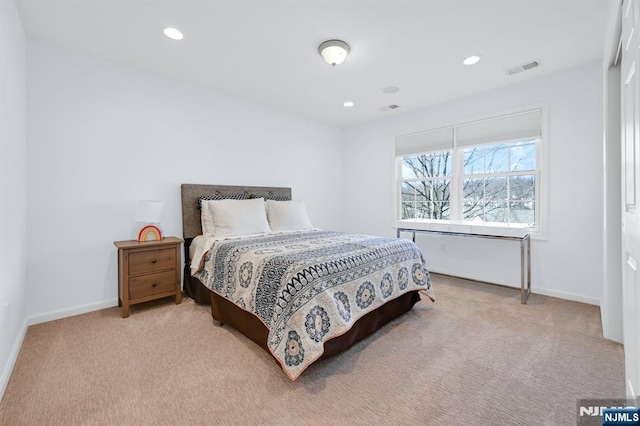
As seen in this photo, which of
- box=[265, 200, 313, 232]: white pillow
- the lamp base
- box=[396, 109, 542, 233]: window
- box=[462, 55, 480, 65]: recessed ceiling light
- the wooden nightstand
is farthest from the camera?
box=[265, 200, 313, 232]: white pillow

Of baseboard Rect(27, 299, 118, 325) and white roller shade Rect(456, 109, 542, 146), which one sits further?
white roller shade Rect(456, 109, 542, 146)

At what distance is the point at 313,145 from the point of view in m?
4.91

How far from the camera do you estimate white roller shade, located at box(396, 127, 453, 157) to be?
4.02 meters

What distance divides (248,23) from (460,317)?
316 cm

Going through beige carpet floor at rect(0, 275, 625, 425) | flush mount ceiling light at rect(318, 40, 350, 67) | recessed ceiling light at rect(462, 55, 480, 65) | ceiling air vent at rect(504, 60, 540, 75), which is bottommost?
beige carpet floor at rect(0, 275, 625, 425)

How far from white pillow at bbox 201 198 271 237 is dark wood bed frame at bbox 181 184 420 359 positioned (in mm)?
188

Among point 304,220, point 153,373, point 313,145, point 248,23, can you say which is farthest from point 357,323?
point 313,145

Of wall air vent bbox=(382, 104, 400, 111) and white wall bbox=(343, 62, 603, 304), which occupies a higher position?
wall air vent bbox=(382, 104, 400, 111)

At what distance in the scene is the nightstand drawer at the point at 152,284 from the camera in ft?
8.73

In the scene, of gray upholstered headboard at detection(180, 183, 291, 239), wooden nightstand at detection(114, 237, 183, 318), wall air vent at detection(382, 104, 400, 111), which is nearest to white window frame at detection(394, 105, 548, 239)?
wall air vent at detection(382, 104, 400, 111)

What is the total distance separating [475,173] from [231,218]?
10.7ft

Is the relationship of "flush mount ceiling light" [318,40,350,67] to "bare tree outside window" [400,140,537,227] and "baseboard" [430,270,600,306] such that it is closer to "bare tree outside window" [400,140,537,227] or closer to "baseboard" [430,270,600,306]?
"bare tree outside window" [400,140,537,227]

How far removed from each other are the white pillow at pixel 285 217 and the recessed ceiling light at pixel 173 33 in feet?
6.55

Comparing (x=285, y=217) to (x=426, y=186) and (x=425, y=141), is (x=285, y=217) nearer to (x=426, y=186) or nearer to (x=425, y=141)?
(x=426, y=186)
